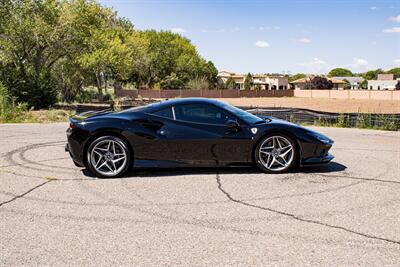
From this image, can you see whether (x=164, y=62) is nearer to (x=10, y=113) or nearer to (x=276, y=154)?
(x=10, y=113)

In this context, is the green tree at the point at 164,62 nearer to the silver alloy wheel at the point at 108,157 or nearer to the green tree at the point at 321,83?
the green tree at the point at 321,83

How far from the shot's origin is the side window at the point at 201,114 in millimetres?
6617

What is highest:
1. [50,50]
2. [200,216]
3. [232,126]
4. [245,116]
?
[50,50]

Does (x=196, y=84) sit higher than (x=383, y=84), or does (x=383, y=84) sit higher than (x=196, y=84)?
(x=383, y=84)

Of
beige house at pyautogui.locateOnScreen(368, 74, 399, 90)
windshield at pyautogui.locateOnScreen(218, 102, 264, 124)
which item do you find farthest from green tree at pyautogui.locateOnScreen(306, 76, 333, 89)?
windshield at pyautogui.locateOnScreen(218, 102, 264, 124)

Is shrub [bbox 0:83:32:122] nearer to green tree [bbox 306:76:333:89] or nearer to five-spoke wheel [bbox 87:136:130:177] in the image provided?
five-spoke wheel [bbox 87:136:130:177]

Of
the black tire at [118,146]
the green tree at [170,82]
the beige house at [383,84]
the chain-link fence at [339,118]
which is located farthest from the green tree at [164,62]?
the beige house at [383,84]

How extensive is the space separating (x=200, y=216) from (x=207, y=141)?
2.03 metres

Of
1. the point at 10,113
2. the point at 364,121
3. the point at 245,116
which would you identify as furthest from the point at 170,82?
the point at 245,116

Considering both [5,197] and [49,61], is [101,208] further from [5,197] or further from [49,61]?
[49,61]

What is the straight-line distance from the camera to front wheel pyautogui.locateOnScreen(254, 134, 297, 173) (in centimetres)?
659

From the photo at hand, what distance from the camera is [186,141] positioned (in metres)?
6.46

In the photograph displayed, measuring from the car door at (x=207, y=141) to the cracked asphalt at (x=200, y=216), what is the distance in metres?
0.31

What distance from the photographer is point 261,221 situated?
4441 mm
